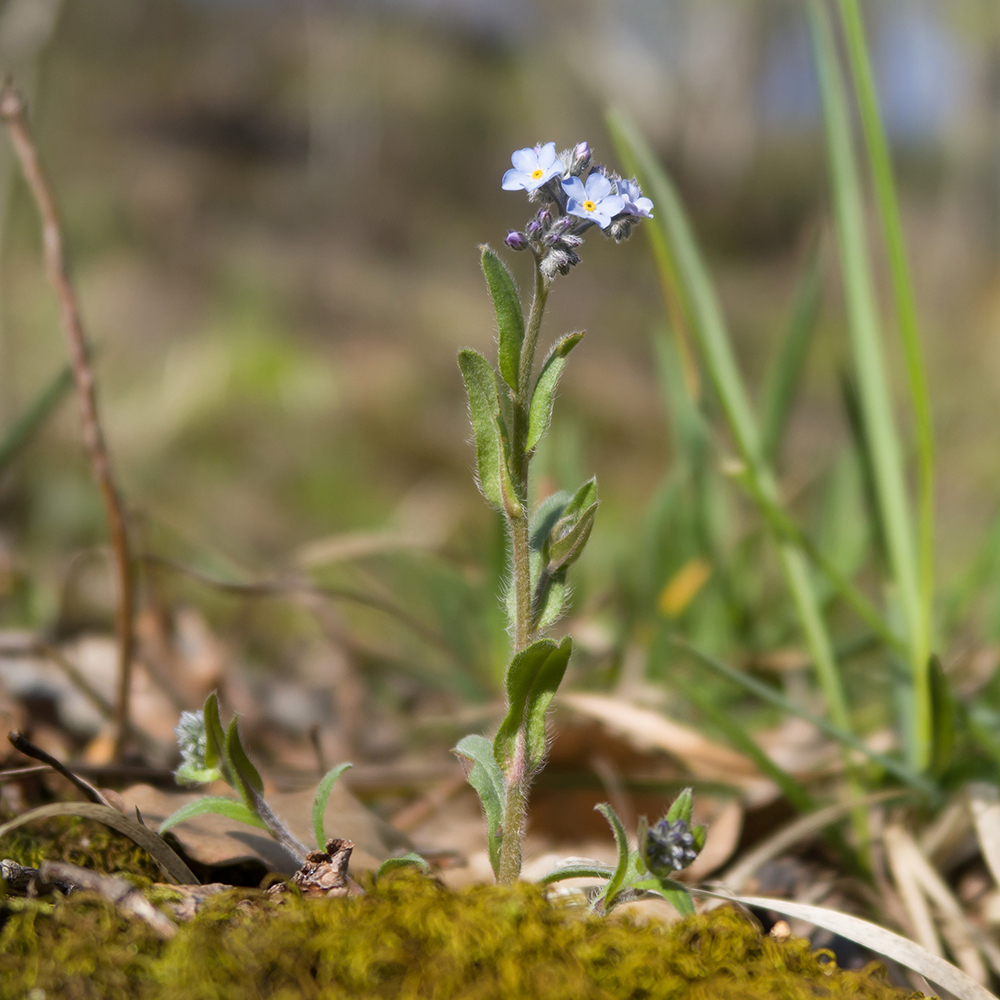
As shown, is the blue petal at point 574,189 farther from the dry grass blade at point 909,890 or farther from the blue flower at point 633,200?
the dry grass blade at point 909,890

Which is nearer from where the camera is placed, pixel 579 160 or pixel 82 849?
pixel 579 160

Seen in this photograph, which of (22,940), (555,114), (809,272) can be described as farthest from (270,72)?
(22,940)

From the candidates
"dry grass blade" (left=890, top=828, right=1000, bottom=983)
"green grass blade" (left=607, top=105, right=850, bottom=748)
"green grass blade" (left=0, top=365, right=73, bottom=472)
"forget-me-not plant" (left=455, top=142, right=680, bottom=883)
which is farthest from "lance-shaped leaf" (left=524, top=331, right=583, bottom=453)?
"green grass blade" (left=0, top=365, right=73, bottom=472)

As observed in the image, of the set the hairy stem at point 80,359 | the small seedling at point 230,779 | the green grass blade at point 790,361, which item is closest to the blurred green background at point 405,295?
the green grass blade at point 790,361

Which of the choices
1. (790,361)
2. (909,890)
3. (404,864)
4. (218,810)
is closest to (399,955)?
(404,864)

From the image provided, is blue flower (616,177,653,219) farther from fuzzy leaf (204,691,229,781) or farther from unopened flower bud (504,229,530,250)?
fuzzy leaf (204,691,229,781)

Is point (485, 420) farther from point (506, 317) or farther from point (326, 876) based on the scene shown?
point (326, 876)

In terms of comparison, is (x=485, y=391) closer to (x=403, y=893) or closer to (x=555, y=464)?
(x=403, y=893)
